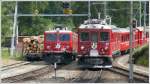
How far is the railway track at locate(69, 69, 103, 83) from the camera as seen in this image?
23231mm

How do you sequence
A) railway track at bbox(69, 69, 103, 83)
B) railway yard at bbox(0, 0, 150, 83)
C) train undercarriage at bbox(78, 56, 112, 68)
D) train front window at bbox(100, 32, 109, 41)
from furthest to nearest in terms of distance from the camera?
train front window at bbox(100, 32, 109, 41) < train undercarriage at bbox(78, 56, 112, 68) < railway yard at bbox(0, 0, 150, 83) < railway track at bbox(69, 69, 103, 83)

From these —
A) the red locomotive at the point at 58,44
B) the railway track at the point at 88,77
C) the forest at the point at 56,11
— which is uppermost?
Answer: the forest at the point at 56,11

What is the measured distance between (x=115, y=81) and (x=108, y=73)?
173 inches

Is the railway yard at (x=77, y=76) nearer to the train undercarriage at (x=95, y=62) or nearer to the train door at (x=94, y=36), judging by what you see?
the train undercarriage at (x=95, y=62)

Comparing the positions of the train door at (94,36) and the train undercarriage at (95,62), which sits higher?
the train door at (94,36)

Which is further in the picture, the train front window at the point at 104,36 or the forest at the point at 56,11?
the forest at the point at 56,11

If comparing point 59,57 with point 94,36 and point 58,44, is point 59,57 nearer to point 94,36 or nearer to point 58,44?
point 58,44

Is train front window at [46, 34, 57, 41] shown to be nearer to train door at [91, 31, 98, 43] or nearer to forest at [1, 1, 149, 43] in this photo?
train door at [91, 31, 98, 43]

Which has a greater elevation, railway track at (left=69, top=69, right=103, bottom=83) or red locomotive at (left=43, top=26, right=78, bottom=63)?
red locomotive at (left=43, top=26, right=78, bottom=63)

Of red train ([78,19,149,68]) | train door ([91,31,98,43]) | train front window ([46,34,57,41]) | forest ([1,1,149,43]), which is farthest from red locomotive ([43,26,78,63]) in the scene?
forest ([1,1,149,43])

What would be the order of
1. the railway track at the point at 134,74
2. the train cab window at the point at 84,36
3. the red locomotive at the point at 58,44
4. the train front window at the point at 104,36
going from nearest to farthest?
the railway track at the point at 134,74 → the train cab window at the point at 84,36 → the train front window at the point at 104,36 → the red locomotive at the point at 58,44

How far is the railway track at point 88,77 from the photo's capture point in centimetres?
2323

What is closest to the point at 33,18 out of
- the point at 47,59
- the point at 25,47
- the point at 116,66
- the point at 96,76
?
the point at 25,47

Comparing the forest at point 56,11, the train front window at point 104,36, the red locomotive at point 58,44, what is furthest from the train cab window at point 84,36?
the forest at point 56,11
